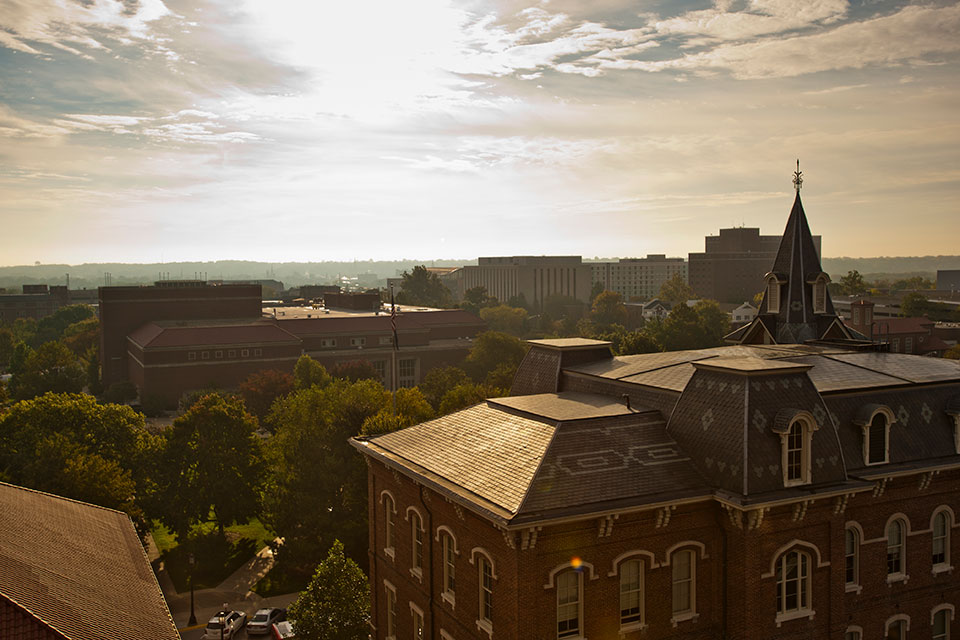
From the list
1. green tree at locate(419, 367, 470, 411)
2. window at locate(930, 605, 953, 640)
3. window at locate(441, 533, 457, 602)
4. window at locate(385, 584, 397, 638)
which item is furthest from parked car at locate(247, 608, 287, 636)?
green tree at locate(419, 367, 470, 411)

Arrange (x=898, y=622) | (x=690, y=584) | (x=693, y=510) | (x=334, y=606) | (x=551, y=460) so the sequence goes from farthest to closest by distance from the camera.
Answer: (x=334, y=606) → (x=898, y=622) → (x=690, y=584) → (x=693, y=510) → (x=551, y=460)

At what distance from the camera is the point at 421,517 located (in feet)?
100

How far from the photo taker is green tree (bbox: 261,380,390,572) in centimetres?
4669

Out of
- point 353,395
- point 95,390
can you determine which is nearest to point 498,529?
point 353,395

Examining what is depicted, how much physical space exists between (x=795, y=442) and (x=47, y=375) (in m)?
115

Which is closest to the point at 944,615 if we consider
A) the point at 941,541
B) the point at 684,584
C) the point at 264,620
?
the point at 941,541

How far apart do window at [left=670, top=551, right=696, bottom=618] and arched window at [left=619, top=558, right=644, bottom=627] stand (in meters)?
1.59

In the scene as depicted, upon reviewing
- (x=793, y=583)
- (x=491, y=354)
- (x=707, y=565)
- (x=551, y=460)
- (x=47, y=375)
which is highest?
(x=551, y=460)

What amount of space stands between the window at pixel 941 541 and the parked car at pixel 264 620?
33732mm

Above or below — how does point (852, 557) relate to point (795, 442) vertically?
below

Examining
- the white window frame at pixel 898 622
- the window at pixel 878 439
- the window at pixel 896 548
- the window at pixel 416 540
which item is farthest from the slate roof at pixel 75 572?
the window at pixel 896 548

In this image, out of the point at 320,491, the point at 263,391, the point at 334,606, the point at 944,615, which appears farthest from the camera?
the point at 263,391

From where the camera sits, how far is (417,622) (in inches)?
1258

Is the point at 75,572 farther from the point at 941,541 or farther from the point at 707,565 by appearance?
the point at 941,541
